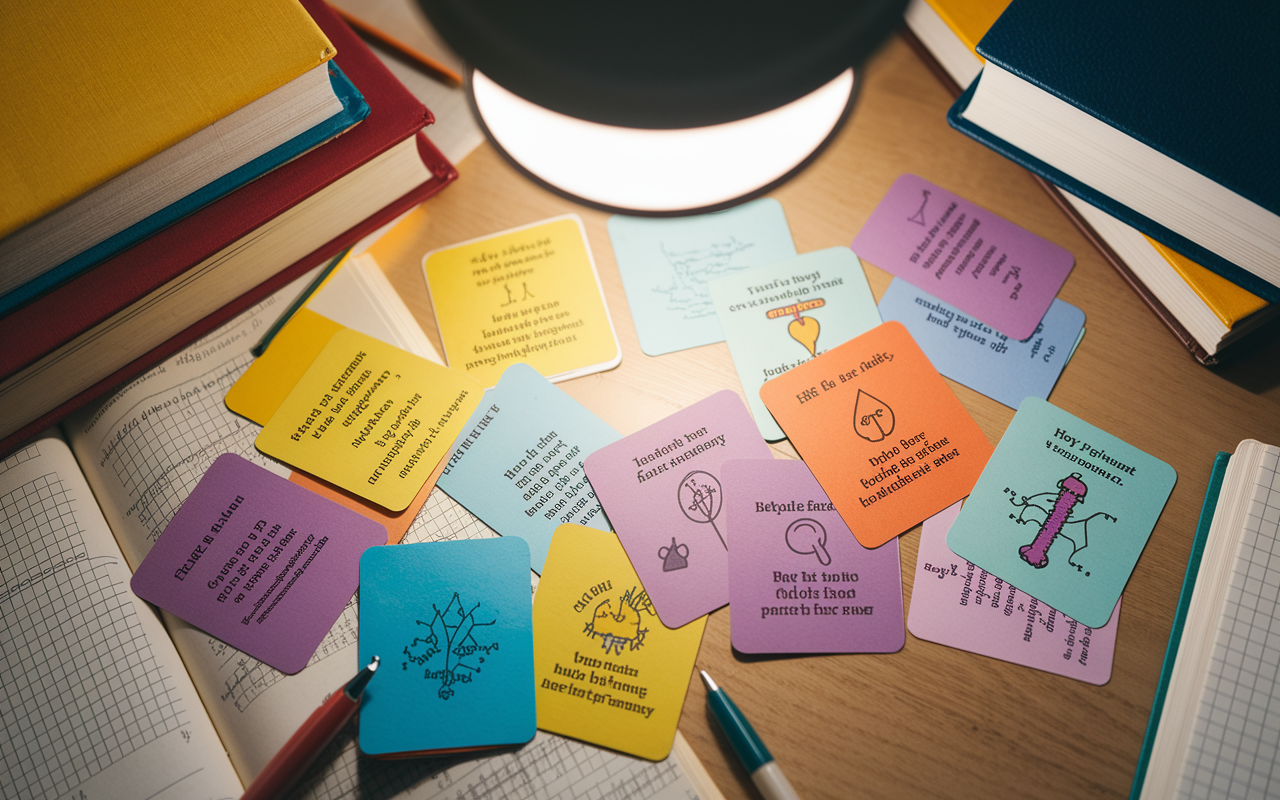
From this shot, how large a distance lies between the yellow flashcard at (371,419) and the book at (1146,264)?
0.65 m

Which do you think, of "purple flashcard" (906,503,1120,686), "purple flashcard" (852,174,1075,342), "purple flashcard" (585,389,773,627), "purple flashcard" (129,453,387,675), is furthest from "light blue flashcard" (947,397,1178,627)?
"purple flashcard" (129,453,387,675)

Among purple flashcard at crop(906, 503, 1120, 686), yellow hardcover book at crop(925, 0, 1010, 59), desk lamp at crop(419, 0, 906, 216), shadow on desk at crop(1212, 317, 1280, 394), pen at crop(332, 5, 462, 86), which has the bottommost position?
purple flashcard at crop(906, 503, 1120, 686)

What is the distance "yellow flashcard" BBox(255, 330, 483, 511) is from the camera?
2.30 feet

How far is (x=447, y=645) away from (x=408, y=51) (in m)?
0.69

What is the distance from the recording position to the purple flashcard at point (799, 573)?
0.65 m

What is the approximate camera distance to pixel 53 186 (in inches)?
20.9

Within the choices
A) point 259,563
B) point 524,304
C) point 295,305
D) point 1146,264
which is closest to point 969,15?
point 1146,264

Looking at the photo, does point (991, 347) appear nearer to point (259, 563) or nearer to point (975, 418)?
point (975, 418)

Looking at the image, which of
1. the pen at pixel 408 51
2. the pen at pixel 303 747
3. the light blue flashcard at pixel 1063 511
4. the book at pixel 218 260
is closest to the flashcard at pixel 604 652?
the pen at pixel 303 747

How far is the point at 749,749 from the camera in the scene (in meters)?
0.60

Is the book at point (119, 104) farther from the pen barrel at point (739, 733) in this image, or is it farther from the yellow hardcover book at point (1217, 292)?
the yellow hardcover book at point (1217, 292)

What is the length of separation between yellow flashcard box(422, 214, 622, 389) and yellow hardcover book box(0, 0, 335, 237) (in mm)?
257

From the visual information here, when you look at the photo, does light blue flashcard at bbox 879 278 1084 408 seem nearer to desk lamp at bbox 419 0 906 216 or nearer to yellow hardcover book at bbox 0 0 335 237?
desk lamp at bbox 419 0 906 216

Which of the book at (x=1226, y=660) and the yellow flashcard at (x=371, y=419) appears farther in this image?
the yellow flashcard at (x=371, y=419)
